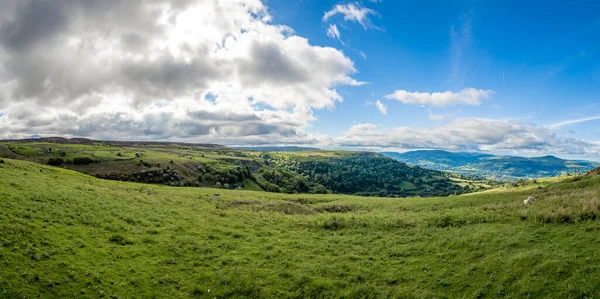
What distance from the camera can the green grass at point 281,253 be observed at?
15.0 metres

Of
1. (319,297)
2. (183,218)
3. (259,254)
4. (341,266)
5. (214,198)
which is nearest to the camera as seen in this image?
(319,297)

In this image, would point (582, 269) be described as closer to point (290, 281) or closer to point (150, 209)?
point (290, 281)

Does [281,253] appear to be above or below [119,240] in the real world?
below

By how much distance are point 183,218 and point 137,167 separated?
98.7 meters

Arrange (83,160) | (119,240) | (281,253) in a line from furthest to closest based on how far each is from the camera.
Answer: (83,160) → (281,253) → (119,240)

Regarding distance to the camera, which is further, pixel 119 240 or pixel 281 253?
pixel 281 253

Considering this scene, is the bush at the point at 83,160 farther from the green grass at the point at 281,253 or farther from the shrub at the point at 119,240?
the shrub at the point at 119,240

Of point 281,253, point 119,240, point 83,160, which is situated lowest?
point 281,253

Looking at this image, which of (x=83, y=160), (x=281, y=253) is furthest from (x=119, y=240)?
(x=83, y=160)

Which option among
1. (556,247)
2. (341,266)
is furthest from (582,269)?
(341,266)

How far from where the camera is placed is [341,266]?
19.6 metres

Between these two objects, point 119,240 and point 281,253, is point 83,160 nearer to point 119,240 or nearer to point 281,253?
point 119,240

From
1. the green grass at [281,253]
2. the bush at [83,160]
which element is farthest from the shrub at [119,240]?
the bush at [83,160]

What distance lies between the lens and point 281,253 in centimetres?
2209
